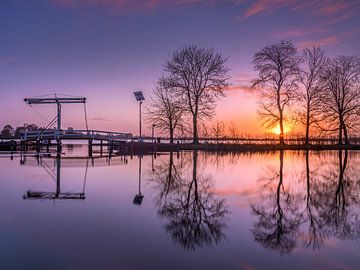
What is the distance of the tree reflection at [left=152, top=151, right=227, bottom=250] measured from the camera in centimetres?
620

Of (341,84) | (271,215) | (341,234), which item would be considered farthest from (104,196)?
(341,84)

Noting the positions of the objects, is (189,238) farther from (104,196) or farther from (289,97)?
(289,97)

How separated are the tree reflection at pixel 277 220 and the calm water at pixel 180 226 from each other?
0.02 m

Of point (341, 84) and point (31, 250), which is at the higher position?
point (341, 84)

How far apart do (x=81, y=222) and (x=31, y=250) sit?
6.10 ft

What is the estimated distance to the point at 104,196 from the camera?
1055 centimetres

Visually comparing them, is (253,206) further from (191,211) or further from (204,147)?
(204,147)

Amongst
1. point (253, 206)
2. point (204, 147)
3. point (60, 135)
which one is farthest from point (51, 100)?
point (253, 206)

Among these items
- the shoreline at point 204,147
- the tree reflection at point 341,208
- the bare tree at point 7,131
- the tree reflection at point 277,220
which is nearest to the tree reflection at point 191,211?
the tree reflection at point 277,220

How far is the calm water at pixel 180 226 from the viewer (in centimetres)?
507

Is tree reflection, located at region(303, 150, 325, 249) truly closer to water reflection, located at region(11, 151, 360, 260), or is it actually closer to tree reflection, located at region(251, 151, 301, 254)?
water reflection, located at region(11, 151, 360, 260)

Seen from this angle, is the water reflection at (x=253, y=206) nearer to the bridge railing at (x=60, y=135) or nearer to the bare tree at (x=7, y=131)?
the bridge railing at (x=60, y=135)

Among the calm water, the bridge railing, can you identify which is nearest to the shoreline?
the bridge railing

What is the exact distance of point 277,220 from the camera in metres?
7.44
